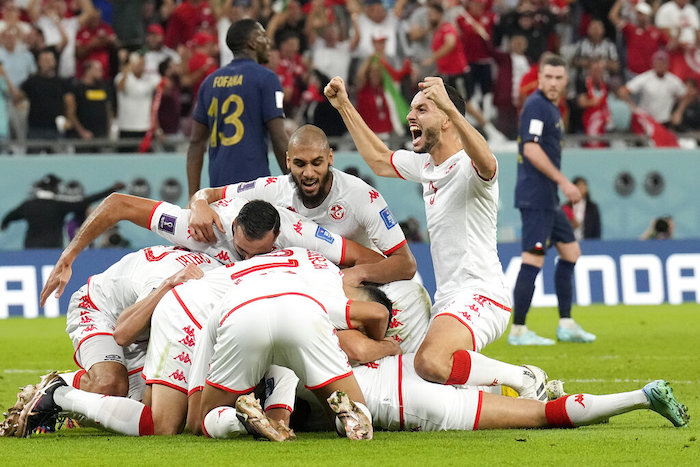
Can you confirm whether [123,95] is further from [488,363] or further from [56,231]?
[488,363]

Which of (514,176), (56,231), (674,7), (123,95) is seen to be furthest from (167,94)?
(674,7)

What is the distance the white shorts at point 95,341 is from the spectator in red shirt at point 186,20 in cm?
980

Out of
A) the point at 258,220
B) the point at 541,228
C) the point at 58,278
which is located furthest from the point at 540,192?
the point at 58,278

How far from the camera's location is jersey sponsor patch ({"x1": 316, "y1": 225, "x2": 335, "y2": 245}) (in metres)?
6.80

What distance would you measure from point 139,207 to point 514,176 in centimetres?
847

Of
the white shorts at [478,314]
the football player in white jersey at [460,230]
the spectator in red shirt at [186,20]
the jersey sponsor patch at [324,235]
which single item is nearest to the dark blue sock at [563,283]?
the football player in white jersey at [460,230]

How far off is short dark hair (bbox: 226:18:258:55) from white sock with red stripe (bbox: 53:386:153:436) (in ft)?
12.6

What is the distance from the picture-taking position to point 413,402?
586 cm

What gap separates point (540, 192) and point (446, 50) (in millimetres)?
5613

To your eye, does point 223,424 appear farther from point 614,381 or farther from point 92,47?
point 92,47

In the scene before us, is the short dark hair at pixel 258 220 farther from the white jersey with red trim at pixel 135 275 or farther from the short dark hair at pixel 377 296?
the white jersey with red trim at pixel 135 275

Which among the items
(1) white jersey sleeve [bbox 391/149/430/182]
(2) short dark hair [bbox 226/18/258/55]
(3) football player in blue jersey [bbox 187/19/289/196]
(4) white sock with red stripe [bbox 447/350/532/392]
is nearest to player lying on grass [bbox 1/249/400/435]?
(4) white sock with red stripe [bbox 447/350/532/392]

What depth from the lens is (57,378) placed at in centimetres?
605

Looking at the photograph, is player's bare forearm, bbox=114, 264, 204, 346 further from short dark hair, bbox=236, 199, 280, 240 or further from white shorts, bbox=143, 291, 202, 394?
short dark hair, bbox=236, 199, 280, 240
